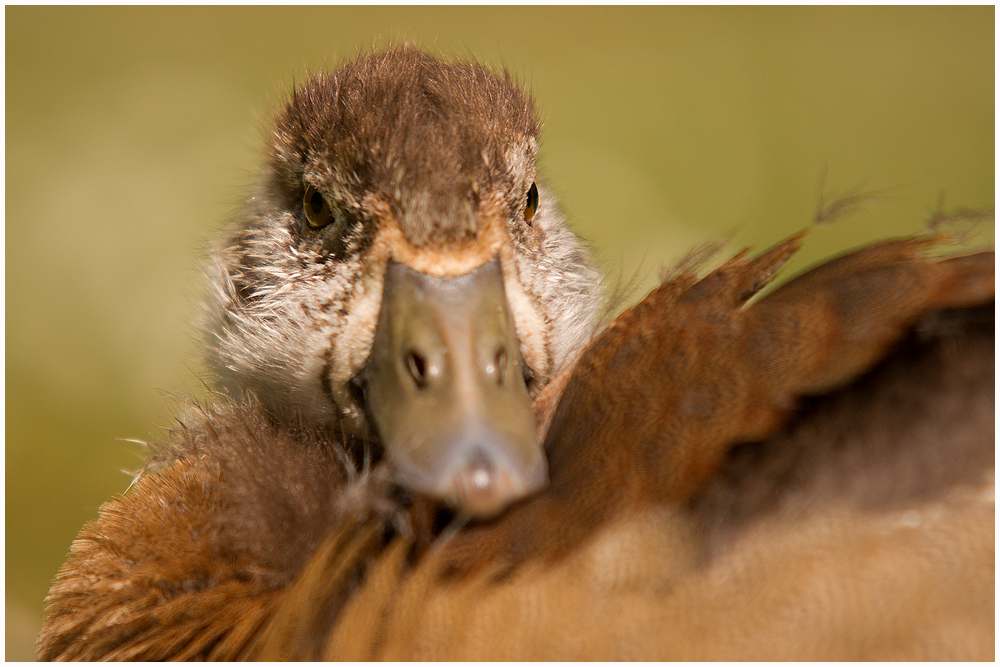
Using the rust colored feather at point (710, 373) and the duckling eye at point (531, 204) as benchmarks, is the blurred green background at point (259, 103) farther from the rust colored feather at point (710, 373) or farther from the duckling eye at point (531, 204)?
the rust colored feather at point (710, 373)

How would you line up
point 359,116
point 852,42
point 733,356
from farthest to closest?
point 852,42 < point 359,116 < point 733,356

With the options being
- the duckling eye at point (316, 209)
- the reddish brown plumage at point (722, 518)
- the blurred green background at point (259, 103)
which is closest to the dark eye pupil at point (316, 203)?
the duckling eye at point (316, 209)

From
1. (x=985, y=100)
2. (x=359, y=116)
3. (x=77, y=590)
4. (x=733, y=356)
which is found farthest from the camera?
(x=985, y=100)

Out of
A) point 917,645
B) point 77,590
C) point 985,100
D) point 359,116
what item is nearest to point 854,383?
point 917,645

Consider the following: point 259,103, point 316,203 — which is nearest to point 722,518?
point 316,203

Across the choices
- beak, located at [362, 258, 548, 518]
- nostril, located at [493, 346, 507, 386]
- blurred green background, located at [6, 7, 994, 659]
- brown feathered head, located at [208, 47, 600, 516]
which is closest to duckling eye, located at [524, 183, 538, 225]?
brown feathered head, located at [208, 47, 600, 516]

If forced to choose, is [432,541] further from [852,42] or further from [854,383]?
[852,42]

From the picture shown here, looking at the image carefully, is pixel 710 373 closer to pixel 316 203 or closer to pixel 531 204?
pixel 531 204
